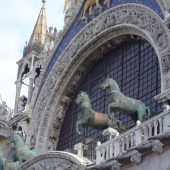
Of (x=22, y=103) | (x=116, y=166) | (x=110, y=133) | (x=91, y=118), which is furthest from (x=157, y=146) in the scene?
(x=22, y=103)

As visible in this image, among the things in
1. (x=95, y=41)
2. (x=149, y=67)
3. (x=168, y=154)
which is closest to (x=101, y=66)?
(x=95, y=41)

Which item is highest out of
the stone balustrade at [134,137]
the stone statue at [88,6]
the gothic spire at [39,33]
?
the gothic spire at [39,33]

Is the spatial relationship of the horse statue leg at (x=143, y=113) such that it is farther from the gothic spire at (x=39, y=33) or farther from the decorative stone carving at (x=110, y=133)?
the gothic spire at (x=39, y=33)

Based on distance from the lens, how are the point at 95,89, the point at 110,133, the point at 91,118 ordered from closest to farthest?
the point at 110,133 → the point at 91,118 → the point at 95,89

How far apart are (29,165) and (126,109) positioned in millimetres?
3158

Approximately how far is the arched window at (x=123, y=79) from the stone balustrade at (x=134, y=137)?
9.29 feet

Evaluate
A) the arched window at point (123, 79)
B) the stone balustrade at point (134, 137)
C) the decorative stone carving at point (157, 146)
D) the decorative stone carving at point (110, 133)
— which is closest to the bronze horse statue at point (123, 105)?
the decorative stone carving at point (110, 133)

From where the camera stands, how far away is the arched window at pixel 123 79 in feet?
62.5

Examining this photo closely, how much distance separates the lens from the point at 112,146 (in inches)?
603

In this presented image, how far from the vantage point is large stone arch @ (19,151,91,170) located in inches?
633

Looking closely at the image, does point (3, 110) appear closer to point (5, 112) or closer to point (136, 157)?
point (5, 112)

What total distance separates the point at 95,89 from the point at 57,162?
493 centimetres

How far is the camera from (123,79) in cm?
2033

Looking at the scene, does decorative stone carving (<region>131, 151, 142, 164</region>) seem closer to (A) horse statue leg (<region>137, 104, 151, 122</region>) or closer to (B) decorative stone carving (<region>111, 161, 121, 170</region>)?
(B) decorative stone carving (<region>111, 161, 121, 170</region>)
